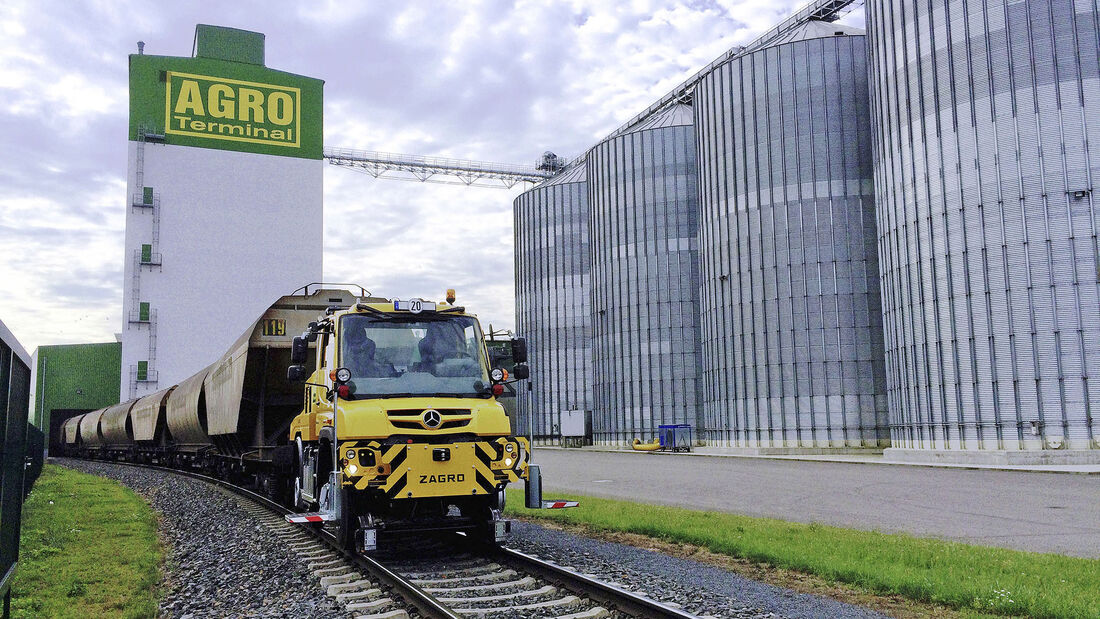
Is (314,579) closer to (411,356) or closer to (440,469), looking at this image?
(440,469)

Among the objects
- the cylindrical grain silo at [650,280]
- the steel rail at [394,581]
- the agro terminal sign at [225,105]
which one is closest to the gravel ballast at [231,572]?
the steel rail at [394,581]

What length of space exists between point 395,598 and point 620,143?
61561 mm

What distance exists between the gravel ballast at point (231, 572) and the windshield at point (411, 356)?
243 cm

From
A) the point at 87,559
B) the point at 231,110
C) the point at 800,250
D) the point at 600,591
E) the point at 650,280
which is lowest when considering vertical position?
the point at 87,559

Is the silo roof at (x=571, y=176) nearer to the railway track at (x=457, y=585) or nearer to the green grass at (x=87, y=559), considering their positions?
the green grass at (x=87, y=559)

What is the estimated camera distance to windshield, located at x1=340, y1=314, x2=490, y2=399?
10.9 metres

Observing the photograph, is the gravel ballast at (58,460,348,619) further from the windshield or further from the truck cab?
the windshield

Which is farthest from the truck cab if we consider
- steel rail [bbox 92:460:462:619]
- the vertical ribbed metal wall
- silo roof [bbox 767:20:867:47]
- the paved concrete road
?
silo roof [bbox 767:20:867:47]

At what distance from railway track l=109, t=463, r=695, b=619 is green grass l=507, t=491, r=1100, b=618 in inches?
115

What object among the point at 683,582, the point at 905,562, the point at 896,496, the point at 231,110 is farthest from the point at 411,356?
the point at 231,110

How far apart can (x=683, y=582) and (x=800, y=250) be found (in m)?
41.9

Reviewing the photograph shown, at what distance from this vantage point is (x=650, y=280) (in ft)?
214

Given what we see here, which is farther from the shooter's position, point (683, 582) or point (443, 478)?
point (443, 478)

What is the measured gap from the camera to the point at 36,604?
902 centimetres
